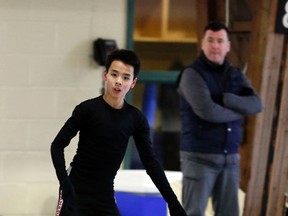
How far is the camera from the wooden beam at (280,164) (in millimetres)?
3324

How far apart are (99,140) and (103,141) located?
2 cm

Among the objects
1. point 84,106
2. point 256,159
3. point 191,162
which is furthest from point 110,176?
point 256,159

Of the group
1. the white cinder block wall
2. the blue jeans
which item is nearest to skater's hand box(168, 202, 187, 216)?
the blue jeans

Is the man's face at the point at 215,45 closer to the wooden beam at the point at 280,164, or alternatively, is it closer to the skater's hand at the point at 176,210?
the wooden beam at the point at 280,164

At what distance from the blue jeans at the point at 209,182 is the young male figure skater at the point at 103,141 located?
0.74m

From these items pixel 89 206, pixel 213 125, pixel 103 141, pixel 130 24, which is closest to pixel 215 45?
pixel 213 125

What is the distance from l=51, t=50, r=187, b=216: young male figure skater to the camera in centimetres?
192

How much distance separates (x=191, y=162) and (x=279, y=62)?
1.04 m

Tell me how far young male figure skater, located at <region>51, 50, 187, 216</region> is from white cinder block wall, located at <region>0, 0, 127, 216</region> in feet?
4.02

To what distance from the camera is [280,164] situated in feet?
11.1

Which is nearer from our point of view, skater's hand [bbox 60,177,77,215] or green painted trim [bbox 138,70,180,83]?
skater's hand [bbox 60,177,77,215]

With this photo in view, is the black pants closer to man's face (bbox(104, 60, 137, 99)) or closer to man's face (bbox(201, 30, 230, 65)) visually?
man's face (bbox(104, 60, 137, 99))

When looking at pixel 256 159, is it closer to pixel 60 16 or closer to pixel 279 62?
pixel 279 62

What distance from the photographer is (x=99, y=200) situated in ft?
6.42
